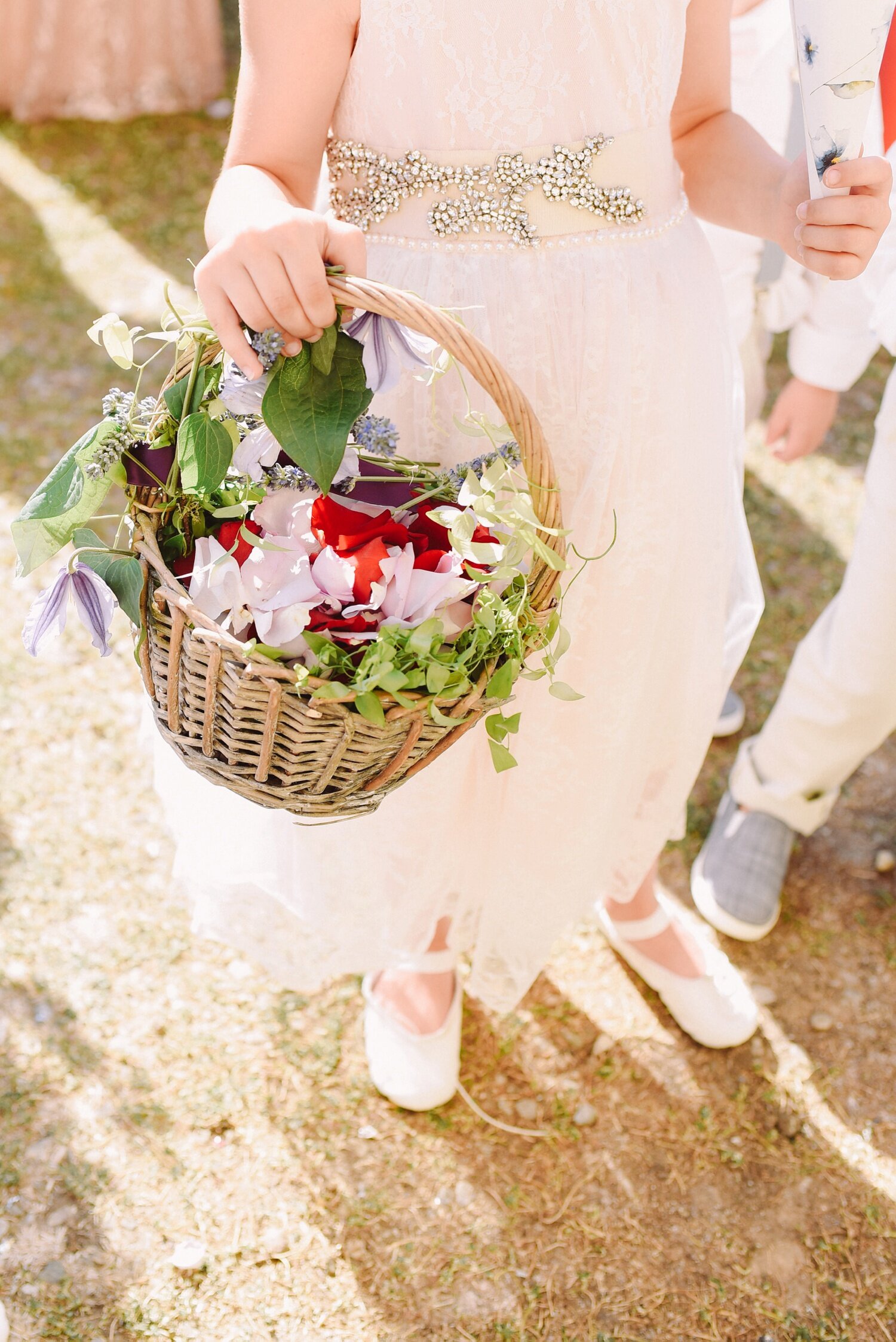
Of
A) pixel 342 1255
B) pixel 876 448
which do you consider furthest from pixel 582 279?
pixel 342 1255

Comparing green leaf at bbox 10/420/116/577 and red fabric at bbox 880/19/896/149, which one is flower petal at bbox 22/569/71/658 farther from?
red fabric at bbox 880/19/896/149

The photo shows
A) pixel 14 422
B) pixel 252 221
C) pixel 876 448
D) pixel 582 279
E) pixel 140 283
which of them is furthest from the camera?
pixel 140 283

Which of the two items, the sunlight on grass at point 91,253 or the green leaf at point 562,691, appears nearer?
the green leaf at point 562,691

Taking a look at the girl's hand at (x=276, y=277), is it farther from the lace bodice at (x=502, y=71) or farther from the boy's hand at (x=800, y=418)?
the boy's hand at (x=800, y=418)

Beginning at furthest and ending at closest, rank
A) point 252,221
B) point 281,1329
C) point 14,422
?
1. point 14,422
2. point 281,1329
3. point 252,221

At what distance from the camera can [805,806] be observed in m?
2.08

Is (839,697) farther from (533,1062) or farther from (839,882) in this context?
(533,1062)

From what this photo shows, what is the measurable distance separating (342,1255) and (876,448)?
1447 mm

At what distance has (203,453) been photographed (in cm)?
95

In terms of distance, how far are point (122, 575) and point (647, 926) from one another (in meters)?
1.20

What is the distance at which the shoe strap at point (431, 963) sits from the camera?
68.2 inches

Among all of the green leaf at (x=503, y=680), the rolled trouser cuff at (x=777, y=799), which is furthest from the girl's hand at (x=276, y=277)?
the rolled trouser cuff at (x=777, y=799)

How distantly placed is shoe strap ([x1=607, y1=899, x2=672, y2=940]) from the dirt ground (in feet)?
0.41

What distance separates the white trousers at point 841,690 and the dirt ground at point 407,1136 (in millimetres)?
178
